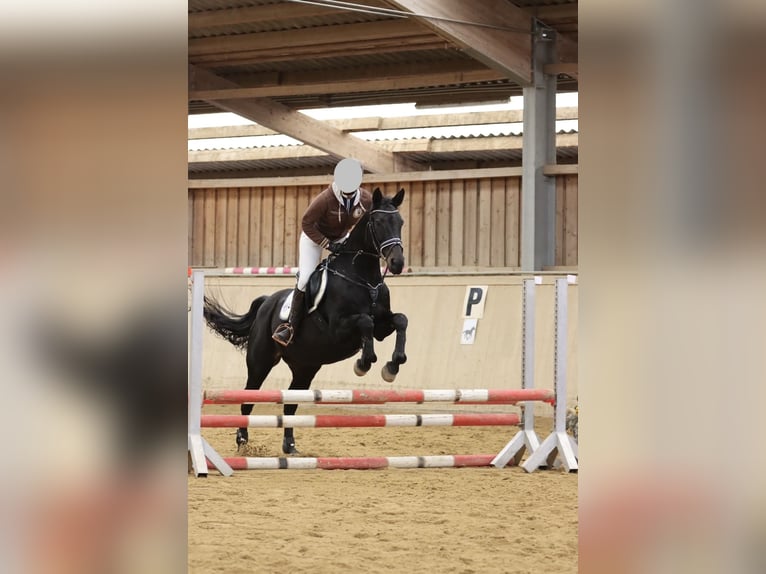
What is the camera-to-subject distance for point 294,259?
14844 millimetres

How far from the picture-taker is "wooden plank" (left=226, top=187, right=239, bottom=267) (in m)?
15.2

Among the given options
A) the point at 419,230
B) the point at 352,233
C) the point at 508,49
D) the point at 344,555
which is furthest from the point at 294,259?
the point at 344,555

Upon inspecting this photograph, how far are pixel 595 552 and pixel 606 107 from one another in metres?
0.66

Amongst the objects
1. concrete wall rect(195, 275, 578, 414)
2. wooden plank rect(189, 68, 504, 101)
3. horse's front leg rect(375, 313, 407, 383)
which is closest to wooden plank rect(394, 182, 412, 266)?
wooden plank rect(189, 68, 504, 101)

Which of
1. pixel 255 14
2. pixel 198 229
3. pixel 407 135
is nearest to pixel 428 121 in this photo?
pixel 407 135

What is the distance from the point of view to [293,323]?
710 cm

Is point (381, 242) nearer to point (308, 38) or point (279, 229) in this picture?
point (308, 38)

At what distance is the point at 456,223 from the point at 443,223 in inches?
7.6

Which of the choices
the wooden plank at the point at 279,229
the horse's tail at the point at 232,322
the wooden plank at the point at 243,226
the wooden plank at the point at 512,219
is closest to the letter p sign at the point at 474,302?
the horse's tail at the point at 232,322

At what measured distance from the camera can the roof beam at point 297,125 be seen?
14.4 metres

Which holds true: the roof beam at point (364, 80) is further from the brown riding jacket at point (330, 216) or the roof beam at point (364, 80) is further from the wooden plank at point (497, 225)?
the brown riding jacket at point (330, 216)

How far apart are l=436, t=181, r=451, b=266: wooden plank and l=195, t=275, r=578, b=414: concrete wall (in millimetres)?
3261

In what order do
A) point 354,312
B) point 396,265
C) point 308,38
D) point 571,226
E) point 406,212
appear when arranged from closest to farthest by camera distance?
1. point 396,265
2. point 354,312
3. point 308,38
4. point 571,226
5. point 406,212

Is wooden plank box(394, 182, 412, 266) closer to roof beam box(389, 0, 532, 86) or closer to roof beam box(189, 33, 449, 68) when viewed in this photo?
roof beam box(189, 33, 449, 68)
